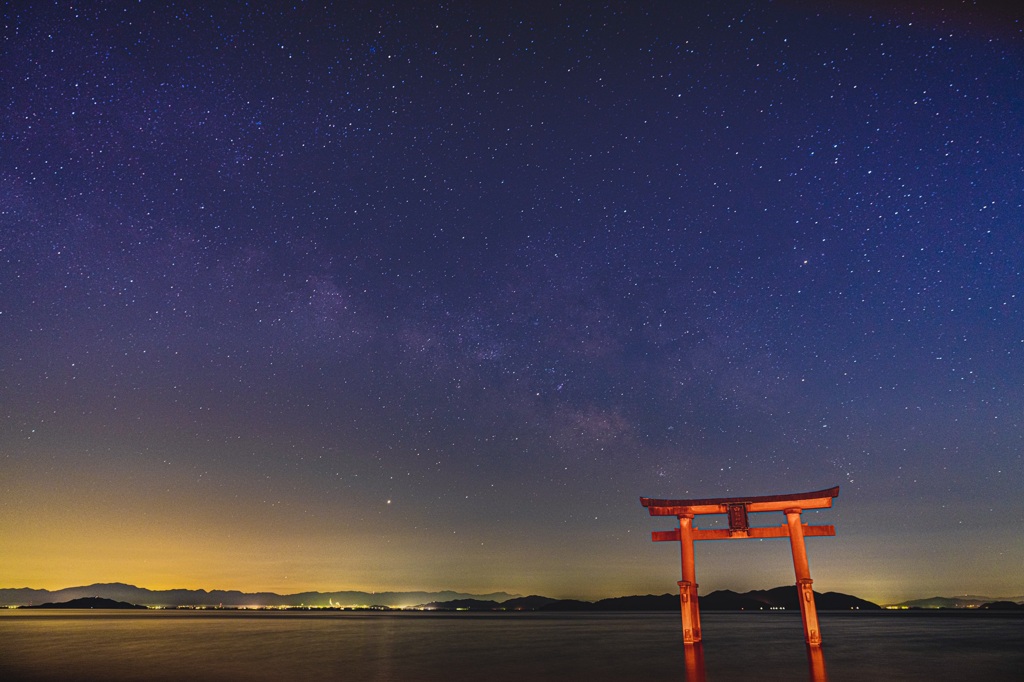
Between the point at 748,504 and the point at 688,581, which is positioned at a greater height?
the point at 748,504

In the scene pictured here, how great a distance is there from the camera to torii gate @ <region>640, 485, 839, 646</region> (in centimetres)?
2230

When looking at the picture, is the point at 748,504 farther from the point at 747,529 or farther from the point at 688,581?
the point at 688,581

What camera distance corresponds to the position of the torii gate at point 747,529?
22297 mm

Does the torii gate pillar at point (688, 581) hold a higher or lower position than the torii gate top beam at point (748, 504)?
lower

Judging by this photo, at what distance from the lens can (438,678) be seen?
27.1 m

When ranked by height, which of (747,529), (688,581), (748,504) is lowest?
(688,581)

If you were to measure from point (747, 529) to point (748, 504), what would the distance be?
0.94 m

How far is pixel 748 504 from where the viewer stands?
23.3 m

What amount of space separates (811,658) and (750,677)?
9178 millimetres

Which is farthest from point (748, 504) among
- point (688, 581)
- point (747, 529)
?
point (688, 581)

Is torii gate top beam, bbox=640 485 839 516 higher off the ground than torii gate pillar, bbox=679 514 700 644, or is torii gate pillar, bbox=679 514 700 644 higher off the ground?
torii gate top beam, bbox=640 485 839 516

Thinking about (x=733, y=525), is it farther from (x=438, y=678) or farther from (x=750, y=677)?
(x=438, y=678)

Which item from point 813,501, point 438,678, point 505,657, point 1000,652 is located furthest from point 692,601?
point 1000,652

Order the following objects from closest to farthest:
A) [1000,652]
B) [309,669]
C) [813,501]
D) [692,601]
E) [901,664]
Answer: [813,501], [692,601], [309,669], [901,664], [1000,652]
